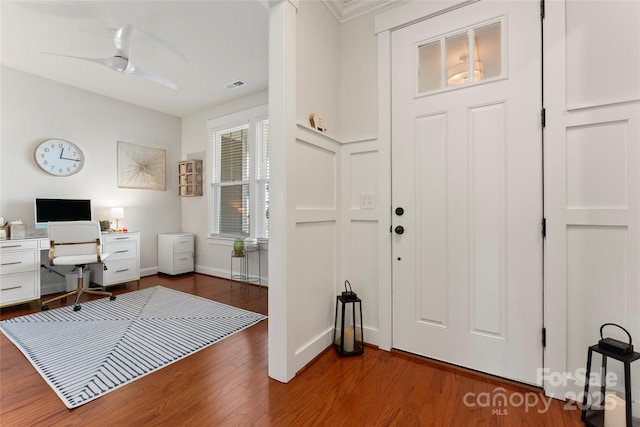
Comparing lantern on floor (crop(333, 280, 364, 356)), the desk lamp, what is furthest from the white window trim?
lantern on floor (crop(333, 280, 364, 356))

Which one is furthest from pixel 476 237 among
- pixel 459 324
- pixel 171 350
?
pixel 171 350

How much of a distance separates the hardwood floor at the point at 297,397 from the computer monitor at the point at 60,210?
2.05 meters

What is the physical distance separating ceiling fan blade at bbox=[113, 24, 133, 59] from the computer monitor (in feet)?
7.30

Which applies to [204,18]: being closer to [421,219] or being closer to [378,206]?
[378,206]

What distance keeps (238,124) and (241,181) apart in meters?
0.90

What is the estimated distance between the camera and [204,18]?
2.56 metres

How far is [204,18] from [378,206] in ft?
7.51

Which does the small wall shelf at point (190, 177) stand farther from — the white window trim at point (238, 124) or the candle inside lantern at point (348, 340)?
the candle inside lantern at point (348, 340)

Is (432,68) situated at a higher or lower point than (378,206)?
higher

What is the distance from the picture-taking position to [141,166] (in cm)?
468

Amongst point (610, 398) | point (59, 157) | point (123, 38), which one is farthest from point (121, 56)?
point (610, 398)

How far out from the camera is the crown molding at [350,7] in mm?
2158

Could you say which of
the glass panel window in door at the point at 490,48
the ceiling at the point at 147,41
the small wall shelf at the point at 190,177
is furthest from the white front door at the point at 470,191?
the small wall shelf at the point at 190,177

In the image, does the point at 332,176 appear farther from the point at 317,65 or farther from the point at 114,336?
the point at 114,336
